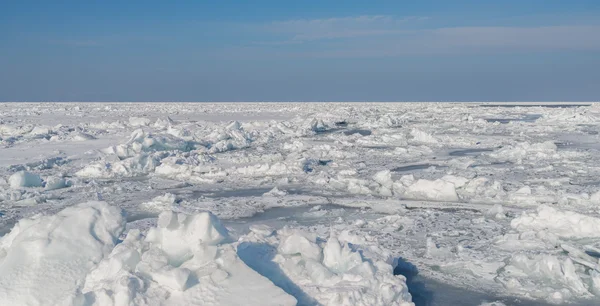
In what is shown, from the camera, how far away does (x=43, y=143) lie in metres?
15.6

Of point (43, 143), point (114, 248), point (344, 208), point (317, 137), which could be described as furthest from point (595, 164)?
point (43, 143)

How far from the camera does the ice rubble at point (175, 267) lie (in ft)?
12.5

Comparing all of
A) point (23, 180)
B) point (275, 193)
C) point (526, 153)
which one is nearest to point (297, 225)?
point (275, 193)

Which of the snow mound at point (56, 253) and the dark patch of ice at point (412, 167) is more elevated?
the snow mound at point (56, 253)

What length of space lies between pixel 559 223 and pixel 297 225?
10.3 ft

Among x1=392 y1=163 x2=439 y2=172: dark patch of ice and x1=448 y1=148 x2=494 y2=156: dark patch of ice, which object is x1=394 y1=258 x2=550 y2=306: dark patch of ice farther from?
x1=448 y1=148 x2=494 y2=156: dark patch of ice

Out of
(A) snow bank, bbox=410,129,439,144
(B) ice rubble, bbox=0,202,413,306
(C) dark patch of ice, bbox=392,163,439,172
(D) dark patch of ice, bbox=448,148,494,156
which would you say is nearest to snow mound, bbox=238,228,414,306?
(B) ice rubble, bbox=0,202,413,306

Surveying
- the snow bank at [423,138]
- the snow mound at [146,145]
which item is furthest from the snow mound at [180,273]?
the snow bank at [423,138]

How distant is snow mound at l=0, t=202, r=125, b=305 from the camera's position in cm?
407

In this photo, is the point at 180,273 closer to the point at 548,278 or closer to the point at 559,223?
the point at 548,278

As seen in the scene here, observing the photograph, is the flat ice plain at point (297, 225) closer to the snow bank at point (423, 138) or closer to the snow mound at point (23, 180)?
the snow mound at point (23, 180)

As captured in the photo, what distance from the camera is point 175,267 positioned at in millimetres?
4098

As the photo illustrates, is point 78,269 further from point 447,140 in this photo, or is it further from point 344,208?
point 447,140

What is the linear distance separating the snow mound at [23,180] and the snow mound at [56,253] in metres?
4.94
